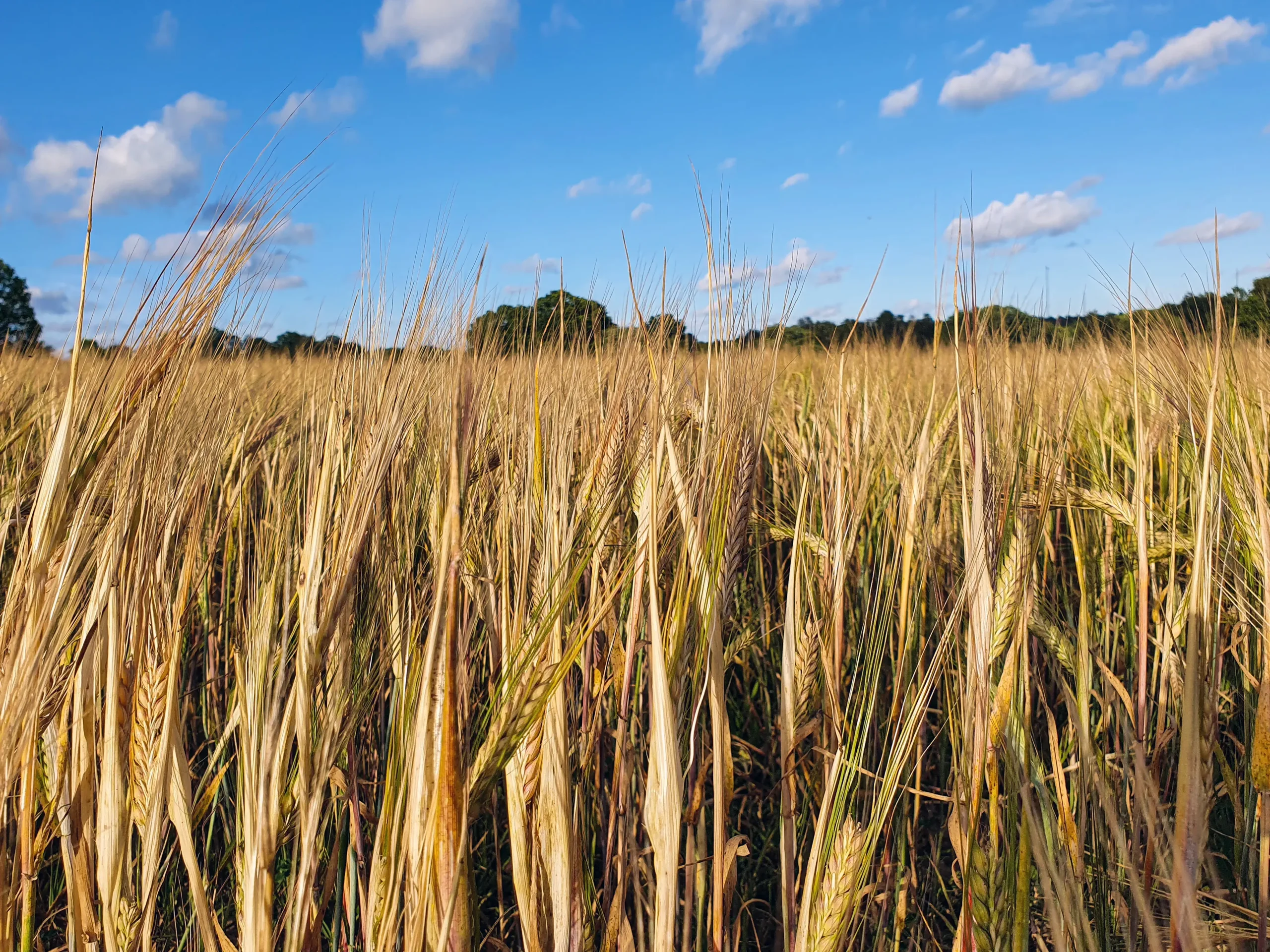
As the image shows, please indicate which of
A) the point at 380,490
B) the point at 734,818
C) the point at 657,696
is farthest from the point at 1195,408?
the point at 380,490

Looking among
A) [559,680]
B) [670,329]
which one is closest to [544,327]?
[670,329]

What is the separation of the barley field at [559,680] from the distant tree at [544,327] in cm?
7

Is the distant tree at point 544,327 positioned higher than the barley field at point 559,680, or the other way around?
the distant tree at point 544,327

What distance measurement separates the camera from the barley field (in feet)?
2.52

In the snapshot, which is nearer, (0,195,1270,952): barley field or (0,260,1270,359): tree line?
(0,195,1270,952): barley field

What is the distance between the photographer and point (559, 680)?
2.54 feet

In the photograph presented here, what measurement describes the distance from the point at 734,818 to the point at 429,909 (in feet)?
3.58

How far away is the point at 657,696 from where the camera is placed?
0.79 m

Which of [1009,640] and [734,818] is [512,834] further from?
[734,818]

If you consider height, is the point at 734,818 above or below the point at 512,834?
below

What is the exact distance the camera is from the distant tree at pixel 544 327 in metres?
1.27

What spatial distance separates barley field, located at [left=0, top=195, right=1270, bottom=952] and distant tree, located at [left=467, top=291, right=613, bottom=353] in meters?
0.07

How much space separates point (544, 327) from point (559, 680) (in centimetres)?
83

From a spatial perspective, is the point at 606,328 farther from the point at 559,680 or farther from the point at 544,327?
the point at 559,680
